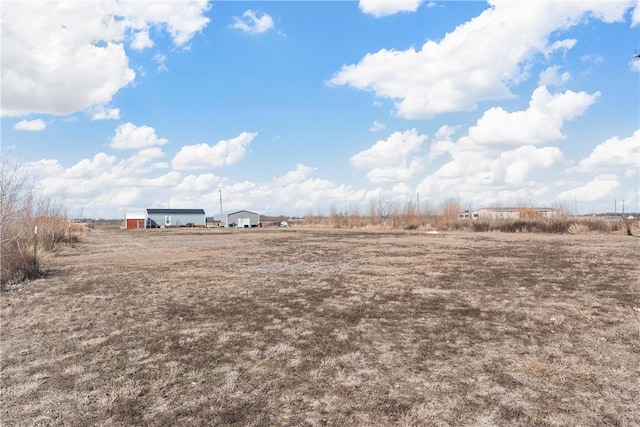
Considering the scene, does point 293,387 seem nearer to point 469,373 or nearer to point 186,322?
point 469,373

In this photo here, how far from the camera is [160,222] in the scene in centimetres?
7231

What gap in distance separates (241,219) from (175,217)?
12287 mm

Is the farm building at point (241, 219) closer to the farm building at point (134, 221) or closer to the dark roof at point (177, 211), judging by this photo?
the dark roof at point (177, 211)

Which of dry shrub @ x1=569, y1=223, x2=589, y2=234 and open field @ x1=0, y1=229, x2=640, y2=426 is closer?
open field @ x1=0, y1=229, x2=640, y2=426

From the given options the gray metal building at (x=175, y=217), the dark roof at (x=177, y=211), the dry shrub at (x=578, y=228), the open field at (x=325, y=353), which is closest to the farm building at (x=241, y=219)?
the gray metal building at (x=175, y=217)

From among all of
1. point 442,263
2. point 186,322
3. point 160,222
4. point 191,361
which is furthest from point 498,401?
point 160,222

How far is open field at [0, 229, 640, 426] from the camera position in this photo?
334 cm

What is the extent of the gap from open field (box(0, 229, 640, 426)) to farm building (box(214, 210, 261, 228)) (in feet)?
209

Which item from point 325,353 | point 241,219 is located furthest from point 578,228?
point 241,219

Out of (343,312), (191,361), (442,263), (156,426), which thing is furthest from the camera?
(442,263)

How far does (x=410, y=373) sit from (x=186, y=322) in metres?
3.50

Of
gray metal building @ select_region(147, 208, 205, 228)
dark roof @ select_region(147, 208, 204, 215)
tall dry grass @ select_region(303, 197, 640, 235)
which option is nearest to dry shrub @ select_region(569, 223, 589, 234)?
tall dry grass @ select_region(303, 197, 640, 235)

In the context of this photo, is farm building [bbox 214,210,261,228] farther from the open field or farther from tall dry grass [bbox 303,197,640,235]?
the open field

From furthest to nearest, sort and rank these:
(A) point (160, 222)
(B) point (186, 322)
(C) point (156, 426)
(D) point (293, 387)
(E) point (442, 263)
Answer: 1. (A) point (160, 222)
2. (E) point (442, 263)
3. (B) point (186, 322)
4. (D) point (293, 387)
5. (C) point (156, 426)
